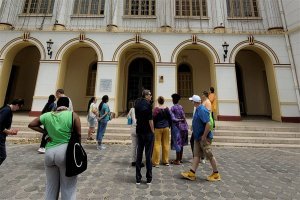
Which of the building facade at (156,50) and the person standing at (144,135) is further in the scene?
the building facade at (156,50)

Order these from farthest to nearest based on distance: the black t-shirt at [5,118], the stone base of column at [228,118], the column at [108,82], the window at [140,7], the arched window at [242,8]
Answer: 1. the window at [140,7]
2. the arched window at [242,8]
3. the column at [108,82]
4. the stone base of column at [228,118]
5. the black t-shirt at [5,118]

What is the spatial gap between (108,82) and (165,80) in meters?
3.52

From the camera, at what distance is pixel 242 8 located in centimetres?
1342

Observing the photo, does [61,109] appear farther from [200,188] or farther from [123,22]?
[123,22]

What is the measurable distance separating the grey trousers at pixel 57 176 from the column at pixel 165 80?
9033 millimetres

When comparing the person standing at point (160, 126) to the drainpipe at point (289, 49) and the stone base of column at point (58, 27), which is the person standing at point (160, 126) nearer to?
the drainpipe at point (289, 49)

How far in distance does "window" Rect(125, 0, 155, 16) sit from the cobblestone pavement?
1104 centimetres

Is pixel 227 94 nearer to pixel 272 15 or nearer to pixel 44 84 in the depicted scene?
pixel 272 15

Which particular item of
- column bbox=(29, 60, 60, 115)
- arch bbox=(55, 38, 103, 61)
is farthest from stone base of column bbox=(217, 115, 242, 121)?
column bbox=(29, 60, 60, 115)

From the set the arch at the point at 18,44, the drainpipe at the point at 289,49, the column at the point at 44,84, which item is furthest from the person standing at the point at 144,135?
the drainpipe at the point at 289,49

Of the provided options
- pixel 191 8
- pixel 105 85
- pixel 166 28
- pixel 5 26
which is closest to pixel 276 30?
pixel 191 8

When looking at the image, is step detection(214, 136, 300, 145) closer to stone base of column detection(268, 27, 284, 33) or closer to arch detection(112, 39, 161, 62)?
arch detection(112, 39, 161, 62)

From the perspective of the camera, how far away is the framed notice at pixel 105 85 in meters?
11.3

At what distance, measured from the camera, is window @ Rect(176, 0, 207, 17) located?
13.5 meters
